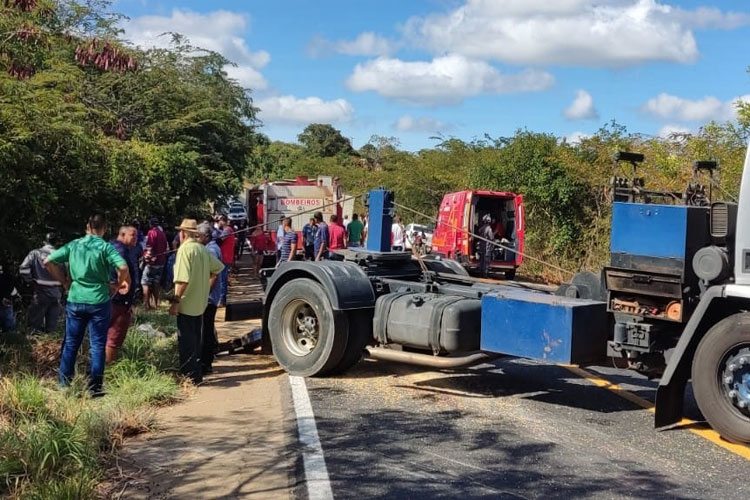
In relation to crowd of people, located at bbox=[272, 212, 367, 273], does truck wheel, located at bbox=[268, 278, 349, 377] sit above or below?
below

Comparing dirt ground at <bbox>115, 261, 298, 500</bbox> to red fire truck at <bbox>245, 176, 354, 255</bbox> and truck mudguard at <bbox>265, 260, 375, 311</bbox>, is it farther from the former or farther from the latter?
red fire truck at <bbox>245, 176, 354, 255</bbox>

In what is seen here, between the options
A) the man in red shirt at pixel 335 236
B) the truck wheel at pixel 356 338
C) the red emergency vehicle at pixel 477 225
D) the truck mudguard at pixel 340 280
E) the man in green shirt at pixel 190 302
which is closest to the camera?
the man in green shirt at pixel 190 302

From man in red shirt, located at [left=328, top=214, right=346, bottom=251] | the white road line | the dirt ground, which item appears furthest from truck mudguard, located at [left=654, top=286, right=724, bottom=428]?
man in red shirt, located at [left=328, top=214, right=346, bottom=251]

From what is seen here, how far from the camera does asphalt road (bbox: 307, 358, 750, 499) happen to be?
498 centimetres

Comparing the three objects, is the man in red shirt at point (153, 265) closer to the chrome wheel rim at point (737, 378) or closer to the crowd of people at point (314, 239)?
the crowd of people at point (314, 239)

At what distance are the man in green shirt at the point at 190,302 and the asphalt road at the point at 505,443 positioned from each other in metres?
1.22

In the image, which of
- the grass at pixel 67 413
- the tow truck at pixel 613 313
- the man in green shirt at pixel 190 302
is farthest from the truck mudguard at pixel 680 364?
the man in green shirt at pixel 190 302

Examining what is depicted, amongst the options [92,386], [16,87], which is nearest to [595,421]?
[92,386]

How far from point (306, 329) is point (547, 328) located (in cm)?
295

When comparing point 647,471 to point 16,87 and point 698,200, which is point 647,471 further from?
point 16,87

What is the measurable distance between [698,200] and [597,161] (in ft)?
47.8

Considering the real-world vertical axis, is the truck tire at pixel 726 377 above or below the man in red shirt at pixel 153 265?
below

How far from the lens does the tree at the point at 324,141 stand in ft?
231

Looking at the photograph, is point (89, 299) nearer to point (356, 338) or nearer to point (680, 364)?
point (356, 338)
